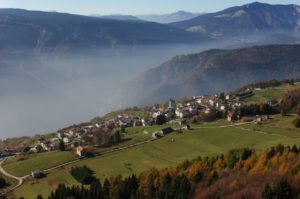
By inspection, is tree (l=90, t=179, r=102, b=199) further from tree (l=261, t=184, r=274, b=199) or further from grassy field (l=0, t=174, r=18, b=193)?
tree (l=261, t=184, r=274, b=199)

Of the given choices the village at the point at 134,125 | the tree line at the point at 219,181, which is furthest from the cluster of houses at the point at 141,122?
the tree line at the point at 219,181

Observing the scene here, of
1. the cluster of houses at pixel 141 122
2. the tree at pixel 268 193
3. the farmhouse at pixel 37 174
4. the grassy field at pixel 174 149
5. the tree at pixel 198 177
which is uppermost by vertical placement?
the tree at pixel 268 193

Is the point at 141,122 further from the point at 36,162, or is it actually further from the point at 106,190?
the point at 106,190

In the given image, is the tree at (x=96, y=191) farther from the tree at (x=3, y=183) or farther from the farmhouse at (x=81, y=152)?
the farmhouse at (x=81, y=152)

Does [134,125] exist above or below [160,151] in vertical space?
below

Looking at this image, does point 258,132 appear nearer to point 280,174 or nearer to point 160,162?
point 160,162

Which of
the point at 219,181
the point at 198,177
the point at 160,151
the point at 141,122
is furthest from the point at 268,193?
the point at 141,122

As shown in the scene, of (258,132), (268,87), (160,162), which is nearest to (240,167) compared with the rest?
(160,162)
